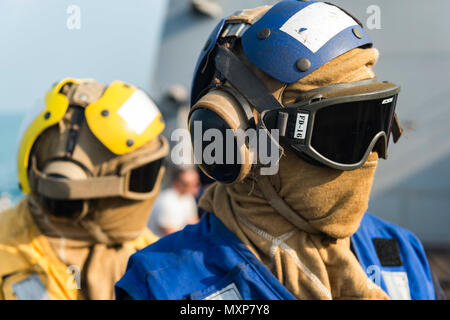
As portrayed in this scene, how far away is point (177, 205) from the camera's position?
487cm

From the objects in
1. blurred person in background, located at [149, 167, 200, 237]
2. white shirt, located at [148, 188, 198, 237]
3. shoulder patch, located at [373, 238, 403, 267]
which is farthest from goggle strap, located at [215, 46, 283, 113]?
white shirt, located at [148, 188, 198, 237]

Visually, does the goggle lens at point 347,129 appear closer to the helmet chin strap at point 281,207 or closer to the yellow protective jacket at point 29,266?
the helmet chin strap at point 281,207

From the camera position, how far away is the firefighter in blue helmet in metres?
1.51

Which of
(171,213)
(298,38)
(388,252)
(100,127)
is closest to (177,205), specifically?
(171,213)

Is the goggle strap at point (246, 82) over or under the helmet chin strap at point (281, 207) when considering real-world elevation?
over

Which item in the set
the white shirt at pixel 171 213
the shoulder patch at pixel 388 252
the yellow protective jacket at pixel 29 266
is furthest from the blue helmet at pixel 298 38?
the white shirt at pixel 171 213

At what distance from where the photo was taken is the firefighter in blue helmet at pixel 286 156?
4.94ft

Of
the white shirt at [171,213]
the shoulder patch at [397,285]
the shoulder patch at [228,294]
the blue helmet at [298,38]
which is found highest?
the blue helmet at [298,38]

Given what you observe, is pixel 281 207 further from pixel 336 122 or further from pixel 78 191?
pixel 78 191

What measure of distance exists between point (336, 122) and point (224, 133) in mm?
371

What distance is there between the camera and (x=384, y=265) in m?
1.84

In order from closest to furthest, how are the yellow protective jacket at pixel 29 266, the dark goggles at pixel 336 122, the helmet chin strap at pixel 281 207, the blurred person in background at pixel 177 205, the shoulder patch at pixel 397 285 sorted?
1. the dark goggles at pixel 336 122
2. the helmet chin strap at pixel 281 207
3. the shoulder patch at pixel 397 285
4. the yellow protective jacket at pixel 29 266
5. the blurred person in background at pixel 177 205

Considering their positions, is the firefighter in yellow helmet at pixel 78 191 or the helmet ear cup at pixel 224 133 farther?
the firefighter in yellow helmet at pixel 78 191
